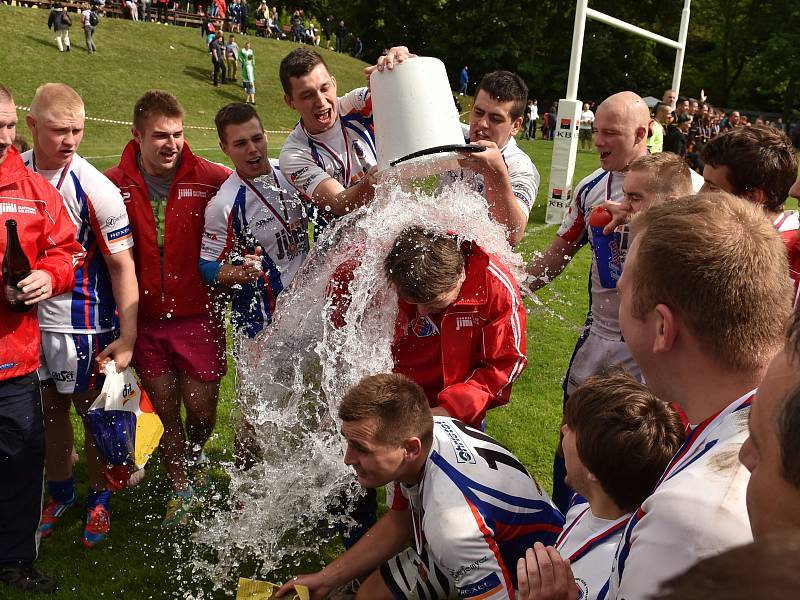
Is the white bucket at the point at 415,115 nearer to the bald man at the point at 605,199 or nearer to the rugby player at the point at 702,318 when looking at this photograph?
the bald man at the point at 605,199

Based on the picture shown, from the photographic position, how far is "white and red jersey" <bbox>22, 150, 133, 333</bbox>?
12.5ft

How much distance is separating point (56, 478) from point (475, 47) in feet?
177

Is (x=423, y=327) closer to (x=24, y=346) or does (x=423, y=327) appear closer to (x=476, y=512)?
(x=476, y=512)

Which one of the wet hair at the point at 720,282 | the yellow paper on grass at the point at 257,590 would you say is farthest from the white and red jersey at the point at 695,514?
the yellow paper on grass at the point at 257,590

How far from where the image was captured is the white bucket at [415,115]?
3.28 meters

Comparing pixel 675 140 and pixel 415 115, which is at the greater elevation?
pixel 415 115

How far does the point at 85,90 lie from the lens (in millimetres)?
28109

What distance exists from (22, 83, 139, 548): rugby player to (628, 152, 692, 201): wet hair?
9.43 ft

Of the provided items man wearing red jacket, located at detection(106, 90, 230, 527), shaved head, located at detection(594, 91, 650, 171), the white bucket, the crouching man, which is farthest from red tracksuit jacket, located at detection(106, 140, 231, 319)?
shaved head, located at detection(594, 91, 650, 171)

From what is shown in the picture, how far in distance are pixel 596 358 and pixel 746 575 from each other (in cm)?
356

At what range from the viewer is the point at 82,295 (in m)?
3.96

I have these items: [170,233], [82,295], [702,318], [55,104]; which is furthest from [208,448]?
[702,318]

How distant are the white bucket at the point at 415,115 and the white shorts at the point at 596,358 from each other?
57.0 inches

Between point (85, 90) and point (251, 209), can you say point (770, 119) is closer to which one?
point (85, 90)
